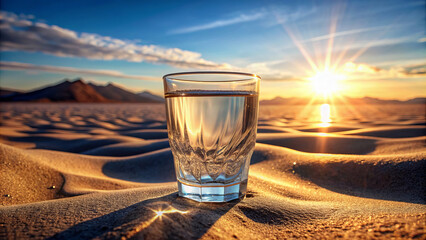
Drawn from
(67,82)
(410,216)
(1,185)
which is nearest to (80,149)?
(1,185)

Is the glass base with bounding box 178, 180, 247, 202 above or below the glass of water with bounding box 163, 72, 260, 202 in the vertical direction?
below

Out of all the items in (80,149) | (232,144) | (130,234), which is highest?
(232,144)

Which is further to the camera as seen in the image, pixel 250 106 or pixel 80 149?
pixel 80 149

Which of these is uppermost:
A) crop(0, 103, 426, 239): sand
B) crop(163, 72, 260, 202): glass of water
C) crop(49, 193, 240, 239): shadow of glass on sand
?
crop(163, 72, 260, 202): glass of water

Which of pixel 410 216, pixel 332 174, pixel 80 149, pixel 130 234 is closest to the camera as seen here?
pixel 130 234

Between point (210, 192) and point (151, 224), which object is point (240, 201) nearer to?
point (210, 192)

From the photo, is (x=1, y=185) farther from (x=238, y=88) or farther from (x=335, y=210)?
(x=335, y=210)

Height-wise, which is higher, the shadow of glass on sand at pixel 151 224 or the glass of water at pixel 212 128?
the glass of water at pixel 212 128

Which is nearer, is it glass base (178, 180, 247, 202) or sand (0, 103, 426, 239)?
sand (0, 103, 426, 239)
